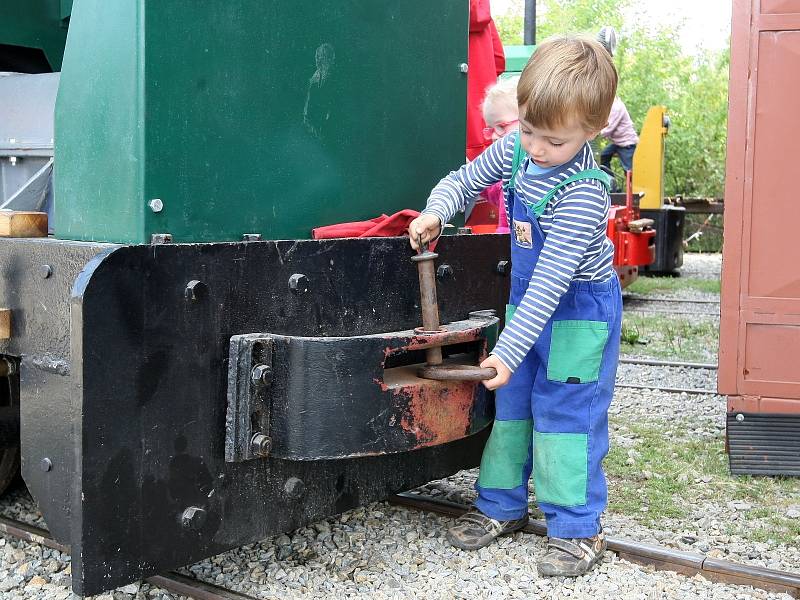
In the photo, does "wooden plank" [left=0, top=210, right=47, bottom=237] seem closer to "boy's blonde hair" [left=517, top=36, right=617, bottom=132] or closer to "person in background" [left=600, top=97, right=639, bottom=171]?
"boy's blonde hair" [left=517, top=36, right=617, bottom=132]

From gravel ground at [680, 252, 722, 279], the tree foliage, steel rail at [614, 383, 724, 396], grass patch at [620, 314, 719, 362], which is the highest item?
the tree foliage

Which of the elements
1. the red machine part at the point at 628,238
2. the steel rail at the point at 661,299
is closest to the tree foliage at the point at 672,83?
the steel rail at the point at 661,299

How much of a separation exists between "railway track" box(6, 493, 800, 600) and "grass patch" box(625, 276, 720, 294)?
26.6ft

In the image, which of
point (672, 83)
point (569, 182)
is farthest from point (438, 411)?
point (672, 83)

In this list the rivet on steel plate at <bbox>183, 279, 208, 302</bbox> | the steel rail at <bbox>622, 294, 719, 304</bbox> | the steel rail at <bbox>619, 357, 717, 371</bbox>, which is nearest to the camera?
the rivet on steel plate at <bbox>183, 279, 208, 302</bbox>

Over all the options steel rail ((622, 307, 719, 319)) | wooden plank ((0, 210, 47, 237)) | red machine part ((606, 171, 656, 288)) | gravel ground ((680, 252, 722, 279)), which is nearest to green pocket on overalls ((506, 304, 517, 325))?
wooden plank ((0, 210, 47, 237))

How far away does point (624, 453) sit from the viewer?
4.00 meters

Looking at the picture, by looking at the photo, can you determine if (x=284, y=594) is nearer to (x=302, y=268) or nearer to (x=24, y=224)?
(x=302, y=268)

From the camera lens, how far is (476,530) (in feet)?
9.36

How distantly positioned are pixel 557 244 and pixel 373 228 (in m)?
0.50

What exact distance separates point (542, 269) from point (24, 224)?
4.31 ft

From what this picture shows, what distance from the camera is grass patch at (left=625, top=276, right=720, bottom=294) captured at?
35.7 ft

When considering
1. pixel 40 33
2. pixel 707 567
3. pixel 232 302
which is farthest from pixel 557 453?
pixel 40 33

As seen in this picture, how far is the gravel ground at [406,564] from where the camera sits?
2.49 m
